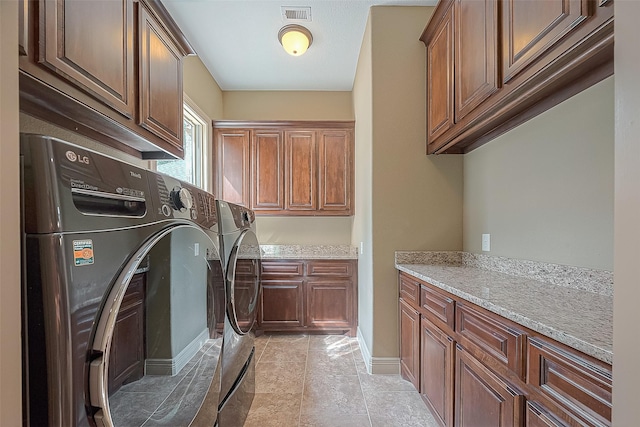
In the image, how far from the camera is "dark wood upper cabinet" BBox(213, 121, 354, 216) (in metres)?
3.45

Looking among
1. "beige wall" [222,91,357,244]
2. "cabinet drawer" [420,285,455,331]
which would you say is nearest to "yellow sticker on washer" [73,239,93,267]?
"cabinet drawer" [420,285,455,331]

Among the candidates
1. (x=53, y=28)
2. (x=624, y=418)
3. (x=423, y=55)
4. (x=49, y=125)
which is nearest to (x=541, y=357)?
(x=624, y=418)

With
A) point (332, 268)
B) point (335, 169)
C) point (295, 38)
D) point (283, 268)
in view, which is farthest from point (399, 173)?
point (283, 268)

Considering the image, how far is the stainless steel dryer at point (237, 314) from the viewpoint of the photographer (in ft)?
4.56

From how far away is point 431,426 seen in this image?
1.73m

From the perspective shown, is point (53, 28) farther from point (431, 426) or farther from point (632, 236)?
point (431, 426)

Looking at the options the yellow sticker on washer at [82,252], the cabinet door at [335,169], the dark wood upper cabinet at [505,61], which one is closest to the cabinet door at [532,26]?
the dark wood upper cabinet at [505,61]

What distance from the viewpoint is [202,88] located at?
3.11m

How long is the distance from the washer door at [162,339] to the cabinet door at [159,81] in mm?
833

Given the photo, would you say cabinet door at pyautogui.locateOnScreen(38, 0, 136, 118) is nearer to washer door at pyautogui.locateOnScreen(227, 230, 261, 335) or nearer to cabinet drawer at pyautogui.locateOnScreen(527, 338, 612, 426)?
washer door at pyautogui.locateOnScreen(227, 230, 261, 335)

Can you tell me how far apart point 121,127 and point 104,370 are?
113cm

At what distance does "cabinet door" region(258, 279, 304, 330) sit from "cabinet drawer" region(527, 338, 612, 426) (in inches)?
98.3

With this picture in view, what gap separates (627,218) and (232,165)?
3385mm

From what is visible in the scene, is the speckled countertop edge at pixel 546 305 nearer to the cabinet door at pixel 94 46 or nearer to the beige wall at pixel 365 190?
the beige wall at pixel 365 190
